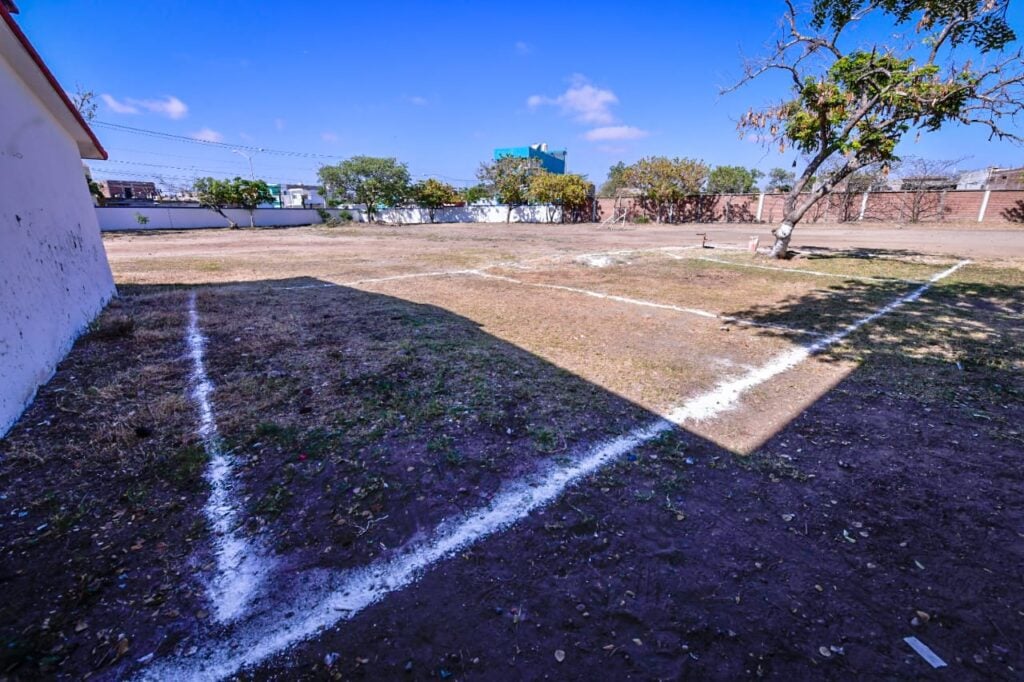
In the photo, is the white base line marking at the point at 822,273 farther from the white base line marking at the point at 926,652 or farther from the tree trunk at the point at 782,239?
the white base line marking at the point at 926,652

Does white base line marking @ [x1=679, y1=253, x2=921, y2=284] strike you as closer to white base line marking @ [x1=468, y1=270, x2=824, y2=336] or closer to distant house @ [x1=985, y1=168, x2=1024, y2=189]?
white base line marking @ [x1=468, y1=270, x2=824, y2=336]

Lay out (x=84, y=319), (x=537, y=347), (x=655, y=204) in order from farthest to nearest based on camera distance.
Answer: (x=655, y=204) → (x=84, y=319) → (x=537, y=347)

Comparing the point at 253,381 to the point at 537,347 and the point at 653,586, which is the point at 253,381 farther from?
the point at 653,586

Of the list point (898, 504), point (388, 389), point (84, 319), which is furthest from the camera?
point (84, 319)

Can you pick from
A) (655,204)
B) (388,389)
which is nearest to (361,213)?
(655,204)

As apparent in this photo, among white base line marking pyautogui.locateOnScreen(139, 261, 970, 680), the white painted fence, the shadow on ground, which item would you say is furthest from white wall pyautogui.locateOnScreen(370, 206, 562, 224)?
white base line marking pyautogui.locateOnScreen(139, 261, 970, 680)

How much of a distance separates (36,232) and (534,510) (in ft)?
18.6

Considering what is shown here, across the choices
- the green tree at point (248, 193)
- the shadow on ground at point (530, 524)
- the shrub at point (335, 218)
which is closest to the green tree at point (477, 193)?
the shrub at point (335, 218)

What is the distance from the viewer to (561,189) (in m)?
34.4

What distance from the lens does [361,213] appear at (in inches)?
1571

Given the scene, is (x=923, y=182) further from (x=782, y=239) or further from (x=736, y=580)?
(x=736, y=580)

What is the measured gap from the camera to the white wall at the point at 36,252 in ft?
11.4

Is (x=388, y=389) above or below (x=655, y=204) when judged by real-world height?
below

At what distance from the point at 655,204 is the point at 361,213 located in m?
24.7
